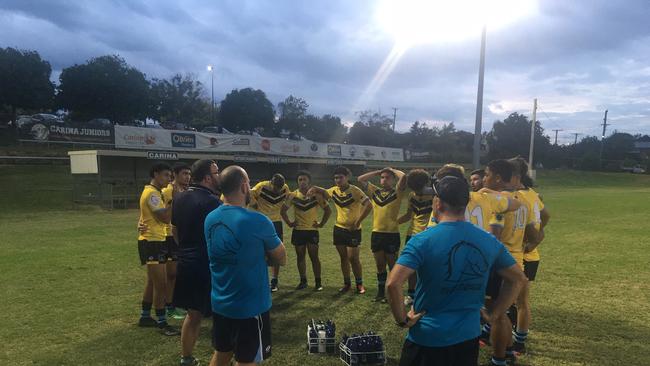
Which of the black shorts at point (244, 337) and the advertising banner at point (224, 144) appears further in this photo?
the advertising banner at point (224, 144)

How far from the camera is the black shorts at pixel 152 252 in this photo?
5871 millimetres

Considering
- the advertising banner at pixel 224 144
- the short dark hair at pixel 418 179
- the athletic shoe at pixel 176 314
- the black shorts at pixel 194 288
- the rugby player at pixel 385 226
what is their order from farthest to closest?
the advertising banner at pixel 224 144
the rugby player at pixel 385 226
the short dark hair at pixel 418 179
the athletic shoe at pixel 176 314
the black shorts at pixel 194 288

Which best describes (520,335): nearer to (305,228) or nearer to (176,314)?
(305,228)

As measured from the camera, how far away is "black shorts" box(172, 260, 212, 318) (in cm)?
426

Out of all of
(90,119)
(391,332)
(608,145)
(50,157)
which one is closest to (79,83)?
(90,119)

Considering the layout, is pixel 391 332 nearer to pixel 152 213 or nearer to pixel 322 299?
pixel 322 299

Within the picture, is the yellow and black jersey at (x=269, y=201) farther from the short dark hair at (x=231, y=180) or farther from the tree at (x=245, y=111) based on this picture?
the tree at (x=245, y=111)

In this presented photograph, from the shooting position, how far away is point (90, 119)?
1934 inches

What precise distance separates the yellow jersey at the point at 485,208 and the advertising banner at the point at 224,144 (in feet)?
95.0

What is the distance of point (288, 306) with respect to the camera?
6953 mm

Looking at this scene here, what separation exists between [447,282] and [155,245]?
4569mm

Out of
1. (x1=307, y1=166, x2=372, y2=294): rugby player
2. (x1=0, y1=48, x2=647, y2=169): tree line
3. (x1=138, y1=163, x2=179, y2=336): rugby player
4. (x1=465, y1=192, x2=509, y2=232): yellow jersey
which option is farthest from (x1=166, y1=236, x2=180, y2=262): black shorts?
(x1=0, y1=48, x2=647, y2=169): tree line

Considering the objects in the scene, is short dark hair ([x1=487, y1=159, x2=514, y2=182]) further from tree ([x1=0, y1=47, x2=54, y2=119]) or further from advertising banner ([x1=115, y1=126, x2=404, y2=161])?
tree ([x1=0, y1=47, x2=54, y2=119])

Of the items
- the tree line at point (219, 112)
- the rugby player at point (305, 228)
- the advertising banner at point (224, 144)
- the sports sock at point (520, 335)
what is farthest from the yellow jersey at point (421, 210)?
the tree line at point (219, 112)
